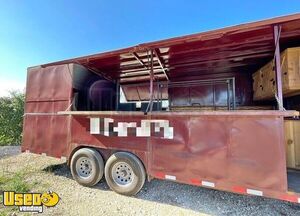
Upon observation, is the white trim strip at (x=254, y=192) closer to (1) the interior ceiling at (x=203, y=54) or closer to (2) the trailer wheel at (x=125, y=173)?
(2) the trailer wheel at (x=125, y=173)

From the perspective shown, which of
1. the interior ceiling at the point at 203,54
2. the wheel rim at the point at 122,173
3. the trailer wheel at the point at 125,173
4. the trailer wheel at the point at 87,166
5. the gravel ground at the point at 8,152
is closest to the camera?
the interior ceiling at the point at 203,54

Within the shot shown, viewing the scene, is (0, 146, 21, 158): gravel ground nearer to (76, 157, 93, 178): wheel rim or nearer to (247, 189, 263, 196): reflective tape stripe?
(76, 157, 93, 178): wheel rim

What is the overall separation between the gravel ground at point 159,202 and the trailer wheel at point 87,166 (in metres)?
0.19

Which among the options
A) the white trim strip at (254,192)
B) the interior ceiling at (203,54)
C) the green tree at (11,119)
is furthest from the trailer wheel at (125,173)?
the green tree at (11,119)

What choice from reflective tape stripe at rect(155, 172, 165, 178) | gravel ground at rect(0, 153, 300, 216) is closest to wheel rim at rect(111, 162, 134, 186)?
gravel ground at rect(0, 153, 300, 216)

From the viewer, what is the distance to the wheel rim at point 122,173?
14.7 feet

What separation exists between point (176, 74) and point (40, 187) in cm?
505

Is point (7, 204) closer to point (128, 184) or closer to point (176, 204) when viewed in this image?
point (128, 184)

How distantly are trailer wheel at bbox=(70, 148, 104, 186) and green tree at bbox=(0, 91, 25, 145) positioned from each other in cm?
980

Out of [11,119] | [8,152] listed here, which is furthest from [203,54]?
[11,119]

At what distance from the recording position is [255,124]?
330 cm

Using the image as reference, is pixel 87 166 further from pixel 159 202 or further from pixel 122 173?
pixel 159 202

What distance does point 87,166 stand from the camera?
5.06 m

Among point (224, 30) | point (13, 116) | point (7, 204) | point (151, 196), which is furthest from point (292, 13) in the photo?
point (13, 116)
